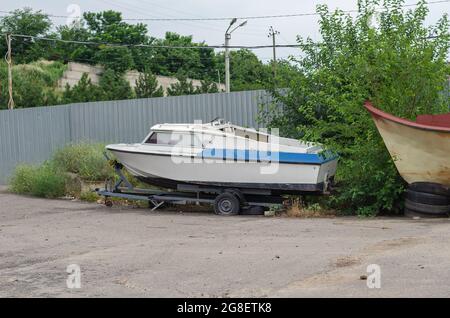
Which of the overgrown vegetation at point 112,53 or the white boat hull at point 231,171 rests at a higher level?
the overgrown vegetation at point 112,53

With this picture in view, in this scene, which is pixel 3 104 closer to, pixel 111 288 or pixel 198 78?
pixel 198 78

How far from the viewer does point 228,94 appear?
18094 millimetres

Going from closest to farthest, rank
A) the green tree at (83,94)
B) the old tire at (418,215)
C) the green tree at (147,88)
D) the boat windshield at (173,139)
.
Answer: the old tire at (418,215)
the boat windshield at (173,139)
the green tree at (83,94)
the green tree at (147,88)

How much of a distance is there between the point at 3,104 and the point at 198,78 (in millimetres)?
20235

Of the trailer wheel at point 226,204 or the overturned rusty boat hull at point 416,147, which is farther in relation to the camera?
the trailer wheel at point 226,204

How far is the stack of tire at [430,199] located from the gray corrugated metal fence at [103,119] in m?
5.68

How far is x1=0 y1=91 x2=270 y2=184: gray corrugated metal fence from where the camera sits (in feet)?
59.3

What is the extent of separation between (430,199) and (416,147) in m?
1.02

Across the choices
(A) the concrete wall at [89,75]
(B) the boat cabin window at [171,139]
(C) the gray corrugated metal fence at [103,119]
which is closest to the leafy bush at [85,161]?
(C) the gray corrugated metal fence at [103,119]

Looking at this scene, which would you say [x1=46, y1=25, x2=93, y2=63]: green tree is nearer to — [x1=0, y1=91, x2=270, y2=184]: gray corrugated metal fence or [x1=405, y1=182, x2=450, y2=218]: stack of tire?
[x1=0, y1=91, x2=270, y2=184]: gray corrugated metal fence

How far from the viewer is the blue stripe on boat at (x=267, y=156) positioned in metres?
13.9

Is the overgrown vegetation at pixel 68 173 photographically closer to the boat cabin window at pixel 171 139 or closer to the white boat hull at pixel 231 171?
the white boat hull at pixel 231 171

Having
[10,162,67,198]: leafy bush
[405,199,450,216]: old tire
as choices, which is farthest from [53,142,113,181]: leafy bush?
[405,199,450,216]: old tire

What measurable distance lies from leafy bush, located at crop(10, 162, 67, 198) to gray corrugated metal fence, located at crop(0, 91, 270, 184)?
1.64 metres
